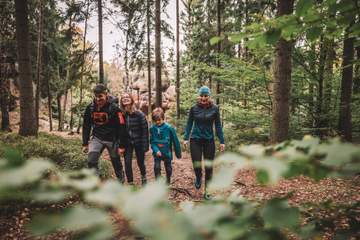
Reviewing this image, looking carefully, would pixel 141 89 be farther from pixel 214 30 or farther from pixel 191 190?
pixel 191 190

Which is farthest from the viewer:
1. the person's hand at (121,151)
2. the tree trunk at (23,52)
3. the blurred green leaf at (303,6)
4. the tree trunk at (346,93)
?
the tree trunk at (23,52)

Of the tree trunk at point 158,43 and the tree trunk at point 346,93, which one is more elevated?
the tree trunk at point 158,43

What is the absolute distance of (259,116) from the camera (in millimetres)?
9219

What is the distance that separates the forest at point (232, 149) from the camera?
72cm

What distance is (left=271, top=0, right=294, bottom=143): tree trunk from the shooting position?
6.81 metres

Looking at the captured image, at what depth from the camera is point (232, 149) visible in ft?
35.0

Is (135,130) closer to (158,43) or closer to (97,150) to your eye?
(97,150)

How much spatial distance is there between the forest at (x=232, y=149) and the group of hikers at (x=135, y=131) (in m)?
0.10

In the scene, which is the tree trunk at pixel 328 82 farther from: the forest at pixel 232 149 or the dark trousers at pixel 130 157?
the dark trousers at pixel 130 157

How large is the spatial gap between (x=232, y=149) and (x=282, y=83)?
13.7 feet

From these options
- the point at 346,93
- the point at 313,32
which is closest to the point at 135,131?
the point at 313,32

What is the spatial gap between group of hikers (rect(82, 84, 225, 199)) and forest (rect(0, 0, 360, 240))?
0.34ft

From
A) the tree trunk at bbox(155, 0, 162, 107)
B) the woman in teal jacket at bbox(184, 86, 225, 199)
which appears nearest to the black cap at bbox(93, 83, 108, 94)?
the woman in teal jacket at bbox(184, 86, 225, 199)

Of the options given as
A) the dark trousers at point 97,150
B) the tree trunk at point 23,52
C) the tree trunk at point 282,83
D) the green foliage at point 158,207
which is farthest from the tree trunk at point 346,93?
the tree trunk at point 23,52
